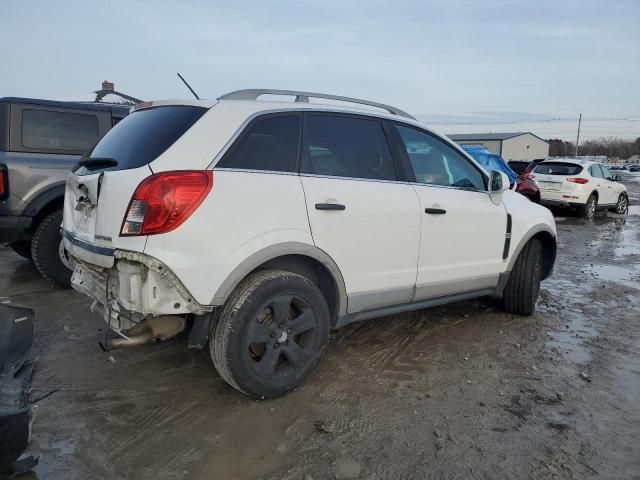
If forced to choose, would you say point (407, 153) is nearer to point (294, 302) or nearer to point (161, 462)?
point (294, 302)

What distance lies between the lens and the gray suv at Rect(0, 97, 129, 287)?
494cm

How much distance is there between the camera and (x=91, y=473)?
2.36 m

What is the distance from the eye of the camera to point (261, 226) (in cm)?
281

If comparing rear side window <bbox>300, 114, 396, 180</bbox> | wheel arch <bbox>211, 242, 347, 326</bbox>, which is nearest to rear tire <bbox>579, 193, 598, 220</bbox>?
rear side window <bbox>300, 114, 396, 180</bbox>

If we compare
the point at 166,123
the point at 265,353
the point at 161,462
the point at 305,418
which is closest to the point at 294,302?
the point at 265,353

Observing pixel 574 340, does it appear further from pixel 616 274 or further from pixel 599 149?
pixel 599 149

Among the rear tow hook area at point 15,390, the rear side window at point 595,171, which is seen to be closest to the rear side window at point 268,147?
the rear tow hook area at point 15,390

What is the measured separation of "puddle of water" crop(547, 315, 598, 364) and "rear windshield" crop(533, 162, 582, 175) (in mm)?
10465

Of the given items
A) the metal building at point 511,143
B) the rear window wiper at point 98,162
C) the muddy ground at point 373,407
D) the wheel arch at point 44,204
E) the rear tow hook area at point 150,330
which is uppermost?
the metal building at point 511,143

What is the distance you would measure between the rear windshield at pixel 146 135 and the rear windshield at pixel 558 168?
13.4 metres

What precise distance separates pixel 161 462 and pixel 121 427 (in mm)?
438

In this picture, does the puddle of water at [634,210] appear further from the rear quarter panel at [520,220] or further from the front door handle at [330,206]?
the front door handle at [330,206]

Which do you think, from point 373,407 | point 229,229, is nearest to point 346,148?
point 229,229

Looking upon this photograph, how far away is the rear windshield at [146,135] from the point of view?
2.79m
